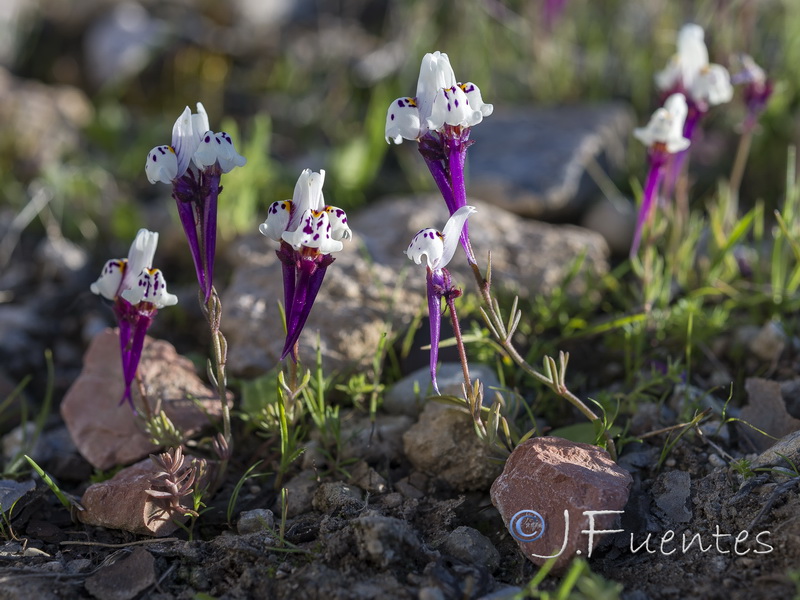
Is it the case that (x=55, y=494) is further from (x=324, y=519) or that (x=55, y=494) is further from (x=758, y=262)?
(x=758, y=262)

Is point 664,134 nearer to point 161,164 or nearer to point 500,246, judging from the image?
point 500,246

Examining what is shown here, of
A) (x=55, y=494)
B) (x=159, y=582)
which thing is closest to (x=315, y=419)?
(x=159, y=582)

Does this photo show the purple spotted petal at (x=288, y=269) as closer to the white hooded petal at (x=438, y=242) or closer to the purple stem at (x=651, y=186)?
the white hooded petal at (x=438, y=242)

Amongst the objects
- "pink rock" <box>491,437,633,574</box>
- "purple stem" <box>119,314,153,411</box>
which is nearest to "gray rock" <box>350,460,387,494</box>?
"pink rock" <box>491,437,633,574</box>

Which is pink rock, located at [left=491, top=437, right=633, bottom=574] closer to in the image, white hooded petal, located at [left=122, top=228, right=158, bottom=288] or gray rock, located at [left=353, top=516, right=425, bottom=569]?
gray rock, located at [left=353, top=516, right=425, bottom=569]

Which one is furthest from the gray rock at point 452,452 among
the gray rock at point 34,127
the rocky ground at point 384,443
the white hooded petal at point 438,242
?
the gray rock at point 34,127

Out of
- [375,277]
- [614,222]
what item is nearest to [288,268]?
[375,277]

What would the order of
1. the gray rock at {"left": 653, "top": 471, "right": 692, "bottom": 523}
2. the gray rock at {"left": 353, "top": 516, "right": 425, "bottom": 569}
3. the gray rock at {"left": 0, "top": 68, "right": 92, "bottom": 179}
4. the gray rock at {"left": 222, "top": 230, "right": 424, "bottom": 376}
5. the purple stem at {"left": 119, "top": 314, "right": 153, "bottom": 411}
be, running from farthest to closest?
the gray rock at {"left": 0, "top": 68, "right": 92, "bottom": 179} < the gray rock at {"left": 222, "top": 230, "right": 424, "bottom": 376} < the purple stem at {"left": 119, "top": 314, "right": 153, "bottom": 411} < the gray rock at {"left": 653, "top": 471, "right": 692, "bottom": 523} < the gray rock at {"left": 353, "top": 516, "right": 425, "bottom": 569}
